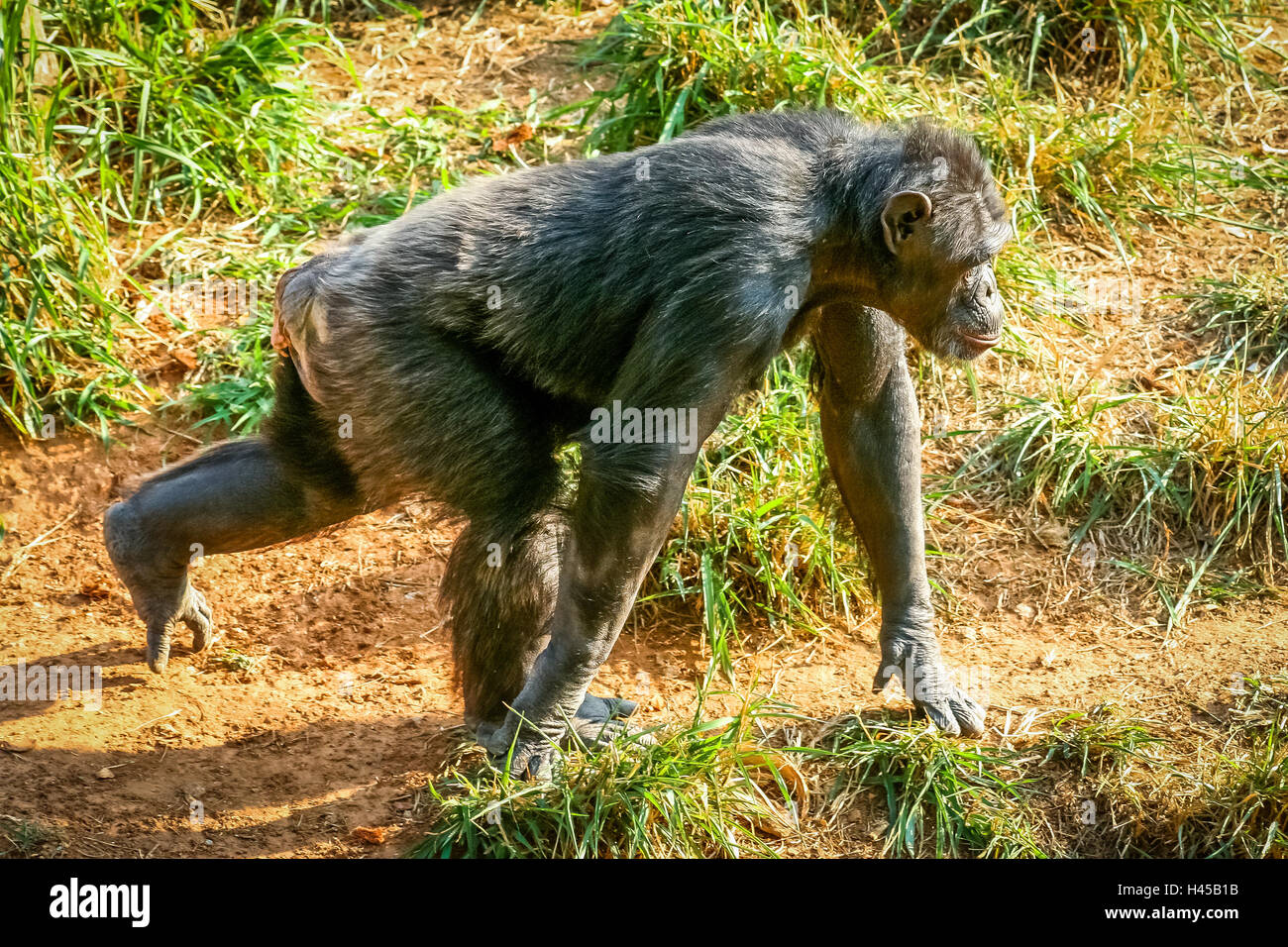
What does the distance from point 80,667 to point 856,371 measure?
3.41 meters

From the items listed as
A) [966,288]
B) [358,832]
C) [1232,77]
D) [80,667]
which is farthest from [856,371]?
[1232,77]

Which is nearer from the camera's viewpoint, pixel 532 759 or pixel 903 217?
pixel 903 217

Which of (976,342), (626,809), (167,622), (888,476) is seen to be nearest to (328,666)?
(167,622)

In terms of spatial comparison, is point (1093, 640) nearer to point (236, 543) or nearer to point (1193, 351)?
point (1193, 351)

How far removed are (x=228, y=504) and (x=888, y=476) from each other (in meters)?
2.55

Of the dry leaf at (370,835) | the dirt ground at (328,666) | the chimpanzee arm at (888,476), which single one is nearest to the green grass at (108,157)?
the dirt ground at (328,666)

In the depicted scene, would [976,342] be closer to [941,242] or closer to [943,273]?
[943,273]

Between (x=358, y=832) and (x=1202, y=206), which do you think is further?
(x=1202, y=206)

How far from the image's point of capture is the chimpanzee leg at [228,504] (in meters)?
5.09

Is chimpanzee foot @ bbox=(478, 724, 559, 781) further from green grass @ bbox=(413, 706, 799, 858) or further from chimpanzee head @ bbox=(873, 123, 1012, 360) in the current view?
chimpanzee head @ bbox=(873, 123, 1012, 360)

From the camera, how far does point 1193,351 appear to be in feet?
23.2

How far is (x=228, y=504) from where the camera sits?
522 cm

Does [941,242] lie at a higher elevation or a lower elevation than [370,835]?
higher

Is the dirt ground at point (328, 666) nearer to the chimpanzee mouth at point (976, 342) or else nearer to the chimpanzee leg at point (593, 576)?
the chimpanzee leg at point (593, 576)
